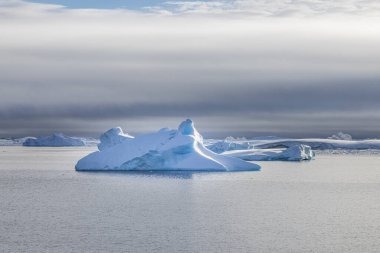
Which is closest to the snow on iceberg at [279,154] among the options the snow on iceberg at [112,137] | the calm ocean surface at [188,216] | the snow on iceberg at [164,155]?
the snow on iceberg at [164,155]

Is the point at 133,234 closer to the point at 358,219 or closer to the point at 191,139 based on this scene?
the point at 358,219

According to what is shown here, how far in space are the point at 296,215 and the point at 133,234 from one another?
8.33m

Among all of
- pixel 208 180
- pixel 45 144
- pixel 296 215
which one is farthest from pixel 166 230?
pixel 45 144

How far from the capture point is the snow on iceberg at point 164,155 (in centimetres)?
4775

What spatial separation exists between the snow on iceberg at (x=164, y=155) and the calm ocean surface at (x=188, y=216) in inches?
130

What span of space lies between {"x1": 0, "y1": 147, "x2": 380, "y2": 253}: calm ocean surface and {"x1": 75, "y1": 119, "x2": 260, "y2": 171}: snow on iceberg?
10.9ft

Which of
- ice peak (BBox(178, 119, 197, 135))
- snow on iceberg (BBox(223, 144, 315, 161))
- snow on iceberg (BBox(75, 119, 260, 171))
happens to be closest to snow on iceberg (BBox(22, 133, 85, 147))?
snow on iceberg (BBox(223, 144, 315, 161))

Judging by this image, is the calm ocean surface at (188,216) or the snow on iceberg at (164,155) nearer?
the calm ocean surface at (188,216)

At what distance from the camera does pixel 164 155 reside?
49.0m

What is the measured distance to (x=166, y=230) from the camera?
2248 centimetres

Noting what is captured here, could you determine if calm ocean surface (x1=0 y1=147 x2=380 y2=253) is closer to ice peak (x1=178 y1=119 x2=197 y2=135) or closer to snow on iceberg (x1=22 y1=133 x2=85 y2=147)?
ice peak (x1=178 y1=119 x2=197 y2=135)

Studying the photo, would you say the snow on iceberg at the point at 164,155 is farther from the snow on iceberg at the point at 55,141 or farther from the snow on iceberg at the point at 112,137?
the snow on iceberg at the point at 55,141

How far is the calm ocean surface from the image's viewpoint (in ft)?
65.6

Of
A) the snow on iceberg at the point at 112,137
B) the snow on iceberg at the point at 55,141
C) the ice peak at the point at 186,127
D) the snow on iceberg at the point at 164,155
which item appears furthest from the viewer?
the snow on iceberg at the point at 55,141
